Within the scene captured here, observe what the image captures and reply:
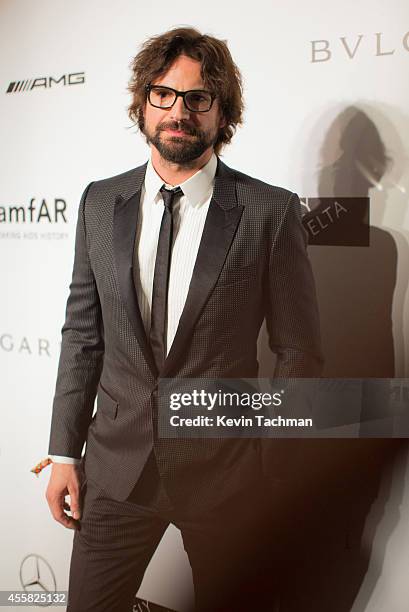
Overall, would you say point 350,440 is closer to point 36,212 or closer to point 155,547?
point 155,547

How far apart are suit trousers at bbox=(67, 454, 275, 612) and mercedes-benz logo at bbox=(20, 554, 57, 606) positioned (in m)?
0.33

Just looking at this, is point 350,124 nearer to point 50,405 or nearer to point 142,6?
point 142,6

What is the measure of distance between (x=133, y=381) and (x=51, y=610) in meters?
0.84

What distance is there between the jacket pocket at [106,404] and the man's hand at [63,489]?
0.54ft

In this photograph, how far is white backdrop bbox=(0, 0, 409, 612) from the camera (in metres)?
1.48

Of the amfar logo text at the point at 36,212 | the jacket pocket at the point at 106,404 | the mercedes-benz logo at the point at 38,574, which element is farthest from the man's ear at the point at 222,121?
the mercedes-benz logo at the point at 38,574

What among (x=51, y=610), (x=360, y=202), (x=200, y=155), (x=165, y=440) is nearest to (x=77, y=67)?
(x=200, y=155)

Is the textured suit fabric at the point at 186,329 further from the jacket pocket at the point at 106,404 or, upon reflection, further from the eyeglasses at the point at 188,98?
the eyeglasses at the point at 188,98

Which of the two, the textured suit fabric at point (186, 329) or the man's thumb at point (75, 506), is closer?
the textured suit fabric at point (186, 329)

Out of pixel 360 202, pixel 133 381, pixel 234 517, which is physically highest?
pixel 360 202

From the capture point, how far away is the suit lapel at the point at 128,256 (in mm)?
1487

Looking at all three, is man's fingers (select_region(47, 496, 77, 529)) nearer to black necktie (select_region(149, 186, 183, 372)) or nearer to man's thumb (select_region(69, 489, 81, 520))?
man's thumb (select_region(69, 489, 81, 520))

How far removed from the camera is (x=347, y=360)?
154cm

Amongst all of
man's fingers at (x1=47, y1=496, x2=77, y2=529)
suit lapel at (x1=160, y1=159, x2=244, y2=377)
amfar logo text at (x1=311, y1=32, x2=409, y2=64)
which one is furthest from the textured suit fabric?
amfar logo text at (x1=311, y1=32, x2=409, y2=64)
